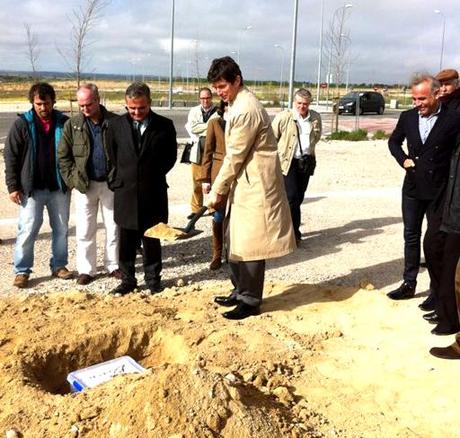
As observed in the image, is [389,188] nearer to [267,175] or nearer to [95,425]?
[267,175]

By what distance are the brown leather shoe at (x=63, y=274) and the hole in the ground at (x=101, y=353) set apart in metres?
1.75

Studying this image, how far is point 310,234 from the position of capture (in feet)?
27.5

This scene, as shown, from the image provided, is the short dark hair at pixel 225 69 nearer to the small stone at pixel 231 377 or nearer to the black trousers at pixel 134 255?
the black trousers at pixel 134 255

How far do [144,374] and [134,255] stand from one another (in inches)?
98.3

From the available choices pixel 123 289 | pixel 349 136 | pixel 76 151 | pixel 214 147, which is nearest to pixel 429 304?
pixel 214 147

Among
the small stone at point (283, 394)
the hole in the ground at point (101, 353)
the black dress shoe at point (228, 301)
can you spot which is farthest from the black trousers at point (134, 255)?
the small stone at point (283, 394)

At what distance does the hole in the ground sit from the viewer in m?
4.25

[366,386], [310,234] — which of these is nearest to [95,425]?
[366,386]

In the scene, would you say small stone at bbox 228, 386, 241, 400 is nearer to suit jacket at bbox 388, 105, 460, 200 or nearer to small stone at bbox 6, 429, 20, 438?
small stone at bbox 6, 429, 20, 438

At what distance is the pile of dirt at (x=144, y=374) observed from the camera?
3.17 m

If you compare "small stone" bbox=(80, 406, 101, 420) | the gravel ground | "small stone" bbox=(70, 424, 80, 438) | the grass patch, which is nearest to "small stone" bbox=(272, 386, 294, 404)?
"small stone" bbox=(80, 406, 101, 420)

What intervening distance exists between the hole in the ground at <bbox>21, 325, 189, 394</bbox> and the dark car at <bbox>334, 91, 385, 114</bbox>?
33599 millimetres

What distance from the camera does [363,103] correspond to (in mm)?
37750

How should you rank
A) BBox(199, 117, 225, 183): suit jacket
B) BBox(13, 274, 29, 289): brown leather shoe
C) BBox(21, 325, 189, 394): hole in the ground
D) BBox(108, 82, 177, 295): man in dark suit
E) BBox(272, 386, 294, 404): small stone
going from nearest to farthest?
1. BBox(272, 386, 294, 404): small stone
2. BBox(21, 325, 189, 394): hole in the ground
3. BBox(108, 82, 177, 295): man in dark suit
4. BBox(13, 274, 29, 289): brown leather shoe
5. BBox(199, 117, 225, 183): suit jacket
